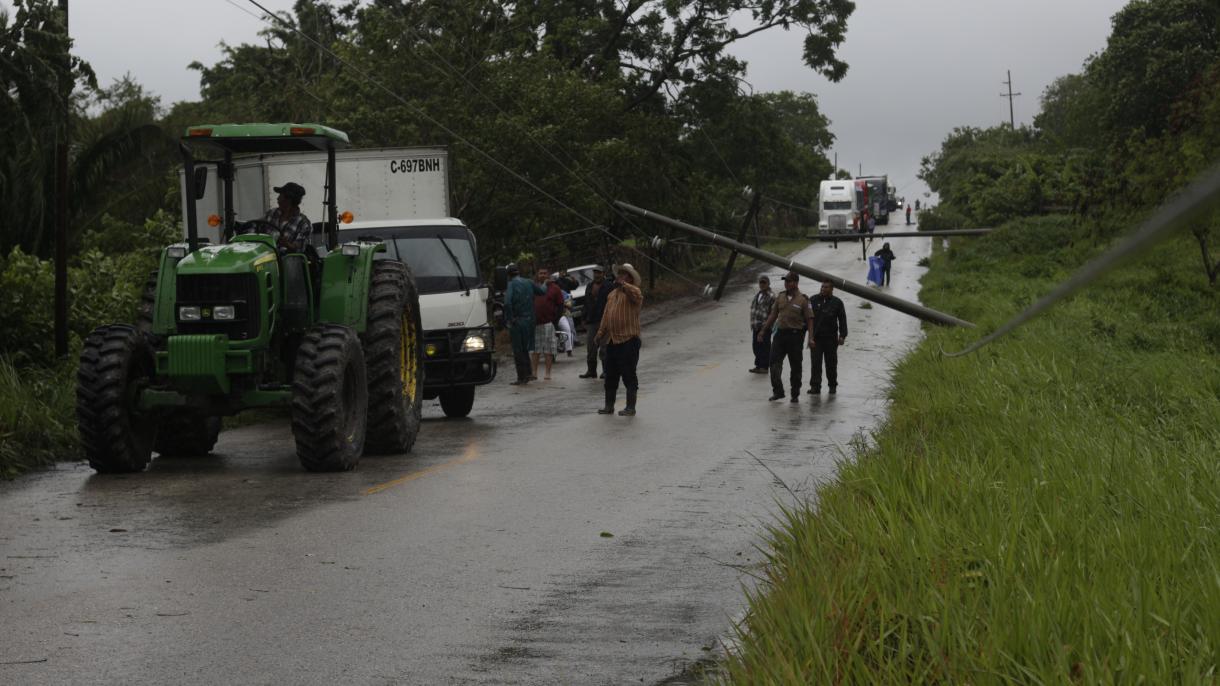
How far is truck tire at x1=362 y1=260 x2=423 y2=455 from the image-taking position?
13.1 metres

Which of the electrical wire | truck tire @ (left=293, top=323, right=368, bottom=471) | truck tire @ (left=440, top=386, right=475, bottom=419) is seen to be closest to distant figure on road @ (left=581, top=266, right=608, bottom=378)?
truck tire @ (left=440, top=386, right=475, bottom=419)

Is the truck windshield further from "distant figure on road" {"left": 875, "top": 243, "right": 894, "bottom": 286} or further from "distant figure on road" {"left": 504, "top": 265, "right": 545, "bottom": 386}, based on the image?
"distant figure on road" {"left": 875, "top": 243, "right": 894, "bottom": 286}

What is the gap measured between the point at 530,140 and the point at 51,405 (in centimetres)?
2121

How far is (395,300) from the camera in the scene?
1352 cm

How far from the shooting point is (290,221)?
13086mm

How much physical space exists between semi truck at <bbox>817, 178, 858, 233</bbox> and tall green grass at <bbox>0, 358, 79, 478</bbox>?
68614mm

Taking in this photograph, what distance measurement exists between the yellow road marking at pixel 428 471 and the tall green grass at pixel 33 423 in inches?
132

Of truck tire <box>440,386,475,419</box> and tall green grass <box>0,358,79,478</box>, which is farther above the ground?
tall green grass <box>0,358,79,478</box>

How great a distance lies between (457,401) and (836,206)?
6660 centimetres

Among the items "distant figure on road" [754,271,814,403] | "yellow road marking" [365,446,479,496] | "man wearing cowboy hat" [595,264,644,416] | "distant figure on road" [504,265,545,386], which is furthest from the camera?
"distant figure on road" [504,265,545,386]

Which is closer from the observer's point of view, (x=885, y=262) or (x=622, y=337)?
(x=622, y=337)

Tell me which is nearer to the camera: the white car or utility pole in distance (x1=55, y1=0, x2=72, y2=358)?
utility pole in distance (x1=55, y1=0, x2=72, y2=358)

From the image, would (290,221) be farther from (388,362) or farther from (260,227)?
(388,362)

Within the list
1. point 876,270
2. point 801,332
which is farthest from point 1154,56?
point 801,332
